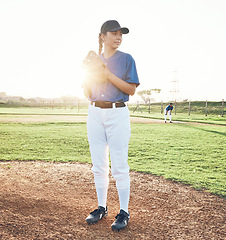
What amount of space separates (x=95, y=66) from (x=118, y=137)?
76 cm

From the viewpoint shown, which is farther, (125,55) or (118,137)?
(125,55)

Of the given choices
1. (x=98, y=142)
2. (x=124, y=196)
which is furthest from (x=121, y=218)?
(x=98, y=142)

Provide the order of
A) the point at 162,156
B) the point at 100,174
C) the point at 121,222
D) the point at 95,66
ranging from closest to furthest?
1. the point at 95,66
2. the point at 121,222
3. the point at 100,174
4. the point at 162,156

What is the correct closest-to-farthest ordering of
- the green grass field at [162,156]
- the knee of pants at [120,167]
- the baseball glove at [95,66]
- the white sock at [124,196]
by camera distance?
the baseball glove at [95,66], the knee of pants at [120,167], the white sock at [124,196], the green grass field at [162,156]

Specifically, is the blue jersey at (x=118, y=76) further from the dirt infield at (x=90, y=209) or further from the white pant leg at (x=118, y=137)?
the dirt infield at (x=90, y=209)

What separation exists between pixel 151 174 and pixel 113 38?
120 inches

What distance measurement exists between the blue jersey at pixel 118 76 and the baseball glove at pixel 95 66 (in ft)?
A: 0.37

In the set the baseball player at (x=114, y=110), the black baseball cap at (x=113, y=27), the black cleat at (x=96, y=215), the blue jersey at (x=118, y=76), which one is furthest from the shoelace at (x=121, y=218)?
the black baseball cap at (x=113, y=27)

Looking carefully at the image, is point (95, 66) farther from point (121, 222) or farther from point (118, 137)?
point (121, 222)

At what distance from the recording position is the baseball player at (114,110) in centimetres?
255

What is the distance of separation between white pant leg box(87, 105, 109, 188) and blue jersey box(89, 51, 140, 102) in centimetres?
16

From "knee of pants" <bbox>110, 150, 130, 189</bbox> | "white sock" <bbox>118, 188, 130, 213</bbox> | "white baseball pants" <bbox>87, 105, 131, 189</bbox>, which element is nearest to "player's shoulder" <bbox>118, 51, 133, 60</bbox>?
"white baseball pants" <bbox>87, 105, 131, 189</bbox>

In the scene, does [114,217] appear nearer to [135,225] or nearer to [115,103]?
[135,225]

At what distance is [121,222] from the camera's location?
8.58ft
